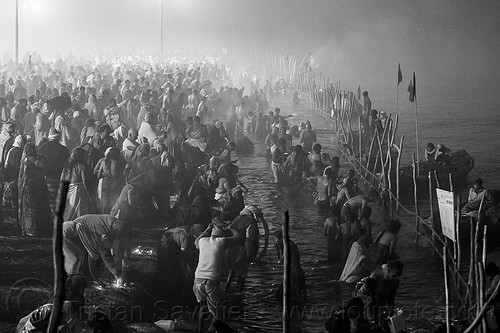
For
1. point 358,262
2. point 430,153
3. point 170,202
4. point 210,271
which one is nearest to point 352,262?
point 358,262

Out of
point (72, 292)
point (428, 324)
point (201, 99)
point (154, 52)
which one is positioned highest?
point (154, 52)

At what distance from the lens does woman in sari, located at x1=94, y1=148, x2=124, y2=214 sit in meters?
11.0

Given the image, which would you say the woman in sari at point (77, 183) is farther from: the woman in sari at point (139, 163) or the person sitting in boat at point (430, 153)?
the person sitting in boat at point (430, 153)

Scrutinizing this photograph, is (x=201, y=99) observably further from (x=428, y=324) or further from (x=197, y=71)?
(x=428, y=324)

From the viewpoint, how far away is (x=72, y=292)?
6.90m

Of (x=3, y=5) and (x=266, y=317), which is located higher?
(x=3, y=5)

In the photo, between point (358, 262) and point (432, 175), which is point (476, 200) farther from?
point (358, 262)

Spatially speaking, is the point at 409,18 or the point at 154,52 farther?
the point at 154,52

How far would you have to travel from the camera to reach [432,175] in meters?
14.1

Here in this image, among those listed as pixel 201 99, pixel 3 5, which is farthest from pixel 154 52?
pixel 201 99

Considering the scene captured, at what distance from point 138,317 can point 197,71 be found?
757 inches

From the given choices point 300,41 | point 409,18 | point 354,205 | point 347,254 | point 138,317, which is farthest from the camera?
point 300,41

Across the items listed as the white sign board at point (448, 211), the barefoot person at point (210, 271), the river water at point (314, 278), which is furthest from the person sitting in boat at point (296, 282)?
the white sign board at point (448, 211)

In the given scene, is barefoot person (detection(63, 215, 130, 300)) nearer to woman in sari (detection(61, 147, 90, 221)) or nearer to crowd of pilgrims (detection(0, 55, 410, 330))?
crowd of pilgrims (detection(0, 55, 410, 330))
